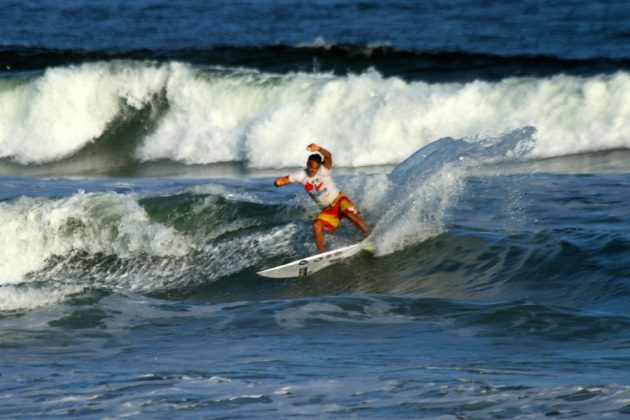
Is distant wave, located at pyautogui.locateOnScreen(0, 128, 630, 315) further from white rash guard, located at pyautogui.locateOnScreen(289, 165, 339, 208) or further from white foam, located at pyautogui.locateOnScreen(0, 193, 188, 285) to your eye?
white rash guard, located at pyautogui.locateOnScreen(289, 165, 339, 208)

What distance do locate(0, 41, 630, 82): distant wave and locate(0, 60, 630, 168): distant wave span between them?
1.27 meters

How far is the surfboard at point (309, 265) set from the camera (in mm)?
15805

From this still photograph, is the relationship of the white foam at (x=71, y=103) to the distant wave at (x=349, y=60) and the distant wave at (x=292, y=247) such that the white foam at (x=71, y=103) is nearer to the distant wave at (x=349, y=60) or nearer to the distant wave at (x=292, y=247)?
the distant wave at (x=349, y=60)

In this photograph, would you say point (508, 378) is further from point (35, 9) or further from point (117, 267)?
point (35, 9)

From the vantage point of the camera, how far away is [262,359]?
1136 centimetres

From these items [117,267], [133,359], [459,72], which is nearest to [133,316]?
[133,359]

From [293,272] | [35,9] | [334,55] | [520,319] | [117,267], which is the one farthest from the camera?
[35,9]

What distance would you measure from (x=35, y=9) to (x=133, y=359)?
31714 millimetres

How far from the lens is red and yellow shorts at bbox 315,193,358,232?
16188mm

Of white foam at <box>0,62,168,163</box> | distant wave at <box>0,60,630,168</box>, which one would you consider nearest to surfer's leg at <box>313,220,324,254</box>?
distant wave at <box>0,60,630,168</box>

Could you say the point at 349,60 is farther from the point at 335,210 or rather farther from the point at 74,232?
the point at 335,210

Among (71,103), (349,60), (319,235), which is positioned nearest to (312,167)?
(319,235)

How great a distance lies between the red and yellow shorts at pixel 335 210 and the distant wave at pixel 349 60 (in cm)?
1321

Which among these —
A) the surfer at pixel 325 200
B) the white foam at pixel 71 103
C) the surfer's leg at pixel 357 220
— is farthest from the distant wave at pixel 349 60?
the surfer at pixel 325 200
